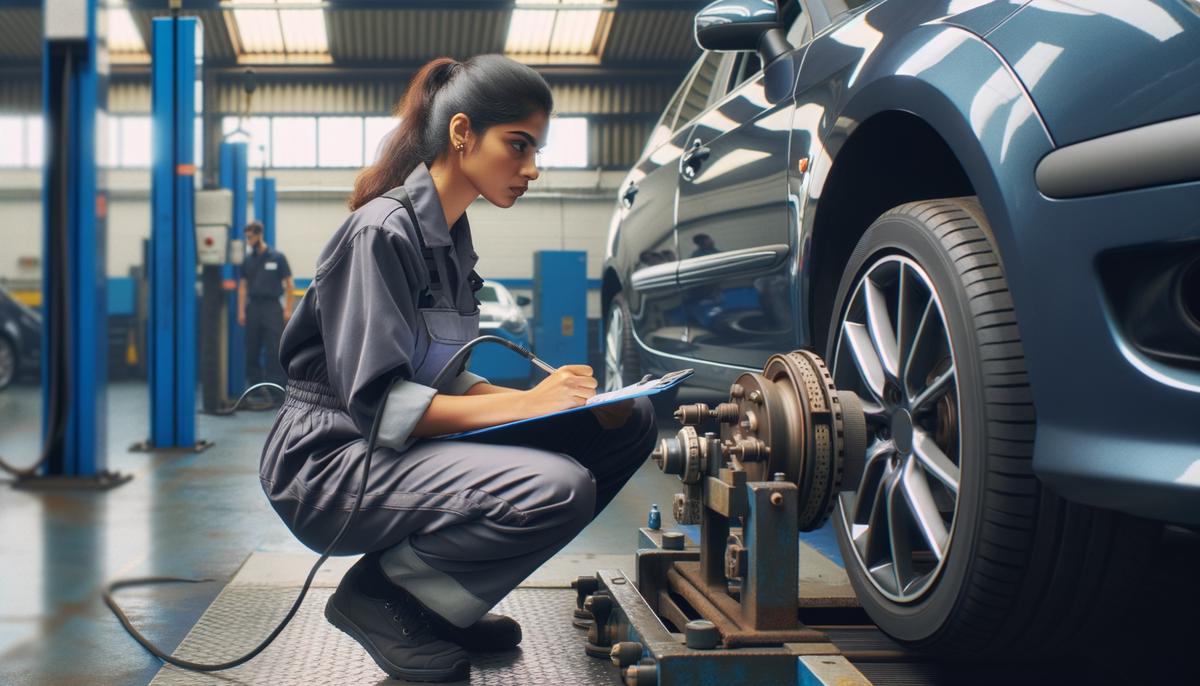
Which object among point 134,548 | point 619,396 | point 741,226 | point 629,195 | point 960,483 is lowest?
point 134,548

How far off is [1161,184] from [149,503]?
3.25 meters

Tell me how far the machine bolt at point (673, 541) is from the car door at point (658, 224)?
3.43ft

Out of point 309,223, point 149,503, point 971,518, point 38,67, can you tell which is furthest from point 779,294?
point 38,67

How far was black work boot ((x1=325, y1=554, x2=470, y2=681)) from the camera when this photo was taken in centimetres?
164

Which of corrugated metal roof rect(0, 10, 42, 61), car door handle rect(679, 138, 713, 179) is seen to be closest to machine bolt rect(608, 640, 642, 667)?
car door handle rect(679, 138, 713, 179)

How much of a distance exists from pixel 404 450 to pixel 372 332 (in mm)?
199

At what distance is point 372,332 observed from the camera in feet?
5.02

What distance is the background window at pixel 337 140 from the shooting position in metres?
15.8

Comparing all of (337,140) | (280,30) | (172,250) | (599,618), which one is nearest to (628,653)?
(599,618)

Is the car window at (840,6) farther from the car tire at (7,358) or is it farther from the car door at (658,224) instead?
the car tire at (7,358)

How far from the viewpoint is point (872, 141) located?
179 centimetres

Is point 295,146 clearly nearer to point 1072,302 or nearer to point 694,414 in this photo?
point 694,414

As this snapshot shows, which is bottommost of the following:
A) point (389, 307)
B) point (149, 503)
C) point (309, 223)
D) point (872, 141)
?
point (149, 503)

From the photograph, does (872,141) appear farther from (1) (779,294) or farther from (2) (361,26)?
(2) (361,26)
